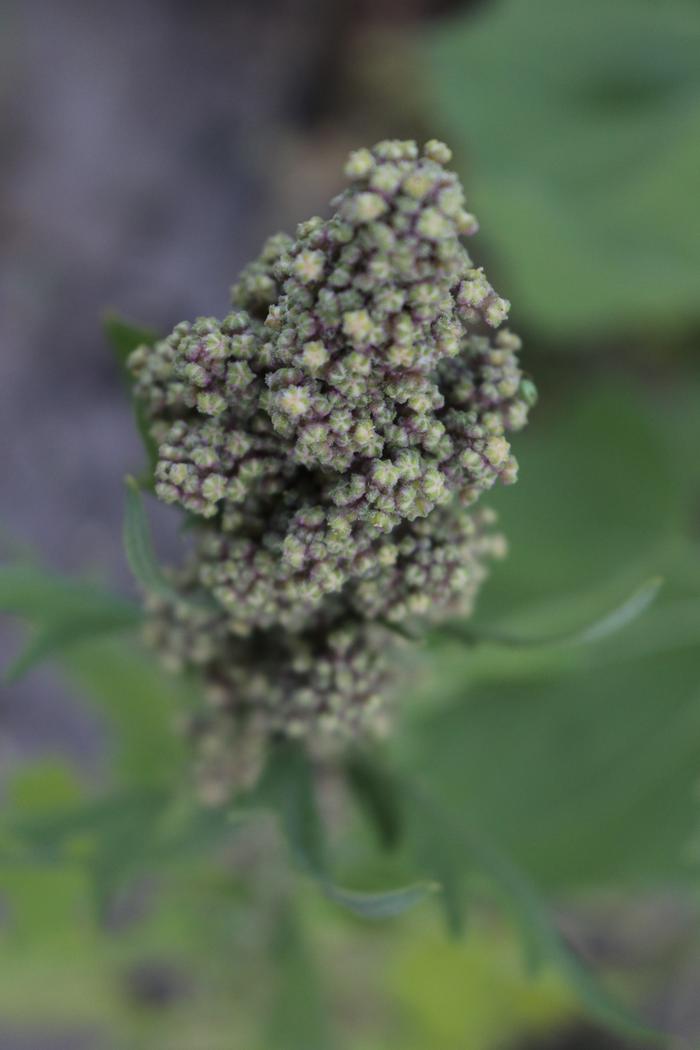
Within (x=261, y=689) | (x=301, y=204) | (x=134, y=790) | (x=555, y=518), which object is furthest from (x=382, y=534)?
(x=301, y=204)

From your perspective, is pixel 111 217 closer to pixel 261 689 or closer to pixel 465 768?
pixel 465 768

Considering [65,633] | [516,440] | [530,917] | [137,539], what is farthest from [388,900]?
[516,440]

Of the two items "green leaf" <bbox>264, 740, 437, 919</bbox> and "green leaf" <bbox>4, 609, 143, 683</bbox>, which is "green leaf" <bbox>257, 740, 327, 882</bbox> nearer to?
"green leaf" <bbox>264, 740, 437, 919</bbox>

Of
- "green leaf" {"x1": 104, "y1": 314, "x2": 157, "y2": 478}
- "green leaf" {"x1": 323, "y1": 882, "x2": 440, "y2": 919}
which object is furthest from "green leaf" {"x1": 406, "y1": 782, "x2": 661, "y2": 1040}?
"green leaf" {"x1": 104, "y1": 314, "x2": 157, "y2": 478}

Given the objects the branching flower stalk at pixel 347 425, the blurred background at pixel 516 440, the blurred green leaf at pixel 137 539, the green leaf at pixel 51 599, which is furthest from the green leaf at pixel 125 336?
the blurred background at pixel 516 440

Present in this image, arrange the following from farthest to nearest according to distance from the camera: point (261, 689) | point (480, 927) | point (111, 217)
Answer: point (111, 217), point (480, 927), point (261, 689)

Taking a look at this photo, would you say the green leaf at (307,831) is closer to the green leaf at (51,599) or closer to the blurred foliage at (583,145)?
the green leaf at (51,599)

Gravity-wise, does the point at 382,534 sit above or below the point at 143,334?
below

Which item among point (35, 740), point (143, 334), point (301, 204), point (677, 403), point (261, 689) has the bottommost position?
point (261, 689)
